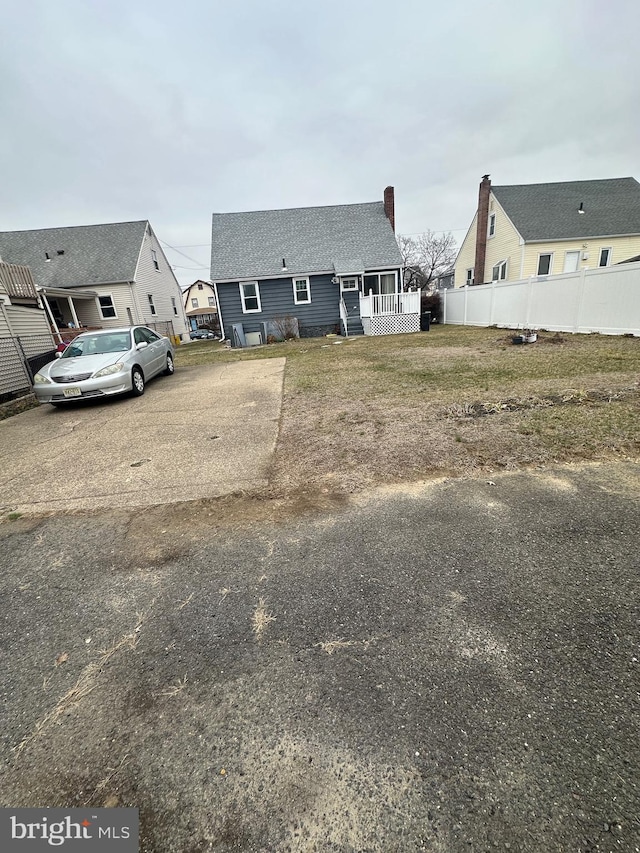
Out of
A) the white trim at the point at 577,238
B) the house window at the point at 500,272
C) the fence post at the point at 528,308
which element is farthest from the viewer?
the house window at the point at 500,272

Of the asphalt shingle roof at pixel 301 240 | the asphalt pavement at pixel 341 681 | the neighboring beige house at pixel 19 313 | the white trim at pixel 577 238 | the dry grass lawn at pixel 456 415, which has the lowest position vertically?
the dry grass lawn at pixel 456 415

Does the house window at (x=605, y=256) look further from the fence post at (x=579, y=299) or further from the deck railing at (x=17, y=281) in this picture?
the deck railing at (x=17, y=281)

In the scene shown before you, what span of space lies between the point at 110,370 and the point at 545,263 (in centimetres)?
2413

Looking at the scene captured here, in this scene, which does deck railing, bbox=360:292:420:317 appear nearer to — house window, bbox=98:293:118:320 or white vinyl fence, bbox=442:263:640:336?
white vinyl fence, bbox=442:263:640:336

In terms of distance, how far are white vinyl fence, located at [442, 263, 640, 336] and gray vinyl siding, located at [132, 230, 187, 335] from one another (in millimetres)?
19930

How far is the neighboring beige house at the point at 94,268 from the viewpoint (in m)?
22.4

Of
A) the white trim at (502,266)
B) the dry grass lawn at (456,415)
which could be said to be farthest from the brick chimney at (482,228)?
the dry grass lawn at (456,415)

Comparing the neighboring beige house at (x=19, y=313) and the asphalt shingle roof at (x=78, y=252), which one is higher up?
the asphalt shingle roof at (x=78, y=252)

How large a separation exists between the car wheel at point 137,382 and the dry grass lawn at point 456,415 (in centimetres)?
322

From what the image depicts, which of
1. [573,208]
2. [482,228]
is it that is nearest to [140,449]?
[482,228]

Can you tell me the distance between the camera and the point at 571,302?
39.2ft

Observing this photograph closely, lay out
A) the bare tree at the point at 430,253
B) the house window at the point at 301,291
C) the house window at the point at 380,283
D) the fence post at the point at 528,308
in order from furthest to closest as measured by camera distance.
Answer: the bare tree at the point at 430,253
the house window at the point at 380,283
the house window at the point at 301,291
the fence post at the point at 528,308

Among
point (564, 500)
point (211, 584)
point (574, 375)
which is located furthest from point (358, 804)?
point (574, 375)

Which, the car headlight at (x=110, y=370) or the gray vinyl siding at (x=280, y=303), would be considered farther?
the gray vinyl siding at (x=280, y=303)
